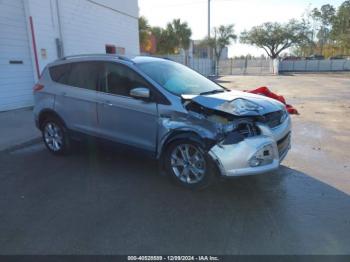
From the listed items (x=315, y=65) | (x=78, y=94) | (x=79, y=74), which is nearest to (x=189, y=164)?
(x=78, y=94)

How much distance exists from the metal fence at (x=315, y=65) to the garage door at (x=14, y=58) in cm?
4095

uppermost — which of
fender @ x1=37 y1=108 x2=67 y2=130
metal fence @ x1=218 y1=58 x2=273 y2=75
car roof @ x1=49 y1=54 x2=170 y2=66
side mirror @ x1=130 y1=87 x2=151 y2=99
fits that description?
car roof @ x1=49 y1=54 x2=170 y2=66

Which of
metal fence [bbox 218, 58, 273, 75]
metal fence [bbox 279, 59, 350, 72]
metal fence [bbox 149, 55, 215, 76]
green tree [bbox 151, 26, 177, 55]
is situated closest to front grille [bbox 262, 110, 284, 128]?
metal fence [bbox 149, 55, 215, 76]

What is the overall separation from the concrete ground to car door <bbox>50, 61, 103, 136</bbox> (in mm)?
714

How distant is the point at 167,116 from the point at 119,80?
114cm

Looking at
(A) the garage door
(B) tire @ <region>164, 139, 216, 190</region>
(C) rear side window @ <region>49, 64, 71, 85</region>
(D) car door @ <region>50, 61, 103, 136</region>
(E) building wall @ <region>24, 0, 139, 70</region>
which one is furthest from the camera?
(E) building wall @ <region>24, 0, 139, 70</region>

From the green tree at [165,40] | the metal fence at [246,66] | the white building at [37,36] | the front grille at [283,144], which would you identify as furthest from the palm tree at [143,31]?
the front grille at [283,144]

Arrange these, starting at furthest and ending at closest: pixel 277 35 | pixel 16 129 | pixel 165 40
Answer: pixel 277 35
pixel 165 40
pixel 16 129

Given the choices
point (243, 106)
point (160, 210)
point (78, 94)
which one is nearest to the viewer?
point (160, 210)

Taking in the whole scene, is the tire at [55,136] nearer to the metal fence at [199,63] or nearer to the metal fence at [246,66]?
the metal fence at [199,63]

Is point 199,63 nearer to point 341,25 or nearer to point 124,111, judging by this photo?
point 124,111

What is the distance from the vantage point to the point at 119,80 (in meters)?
4.98

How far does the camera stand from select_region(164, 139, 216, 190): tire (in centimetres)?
411

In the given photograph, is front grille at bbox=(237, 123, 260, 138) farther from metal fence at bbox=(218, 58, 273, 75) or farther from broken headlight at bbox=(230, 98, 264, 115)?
metal fence at bbox=(218, 58, 273, 75)
